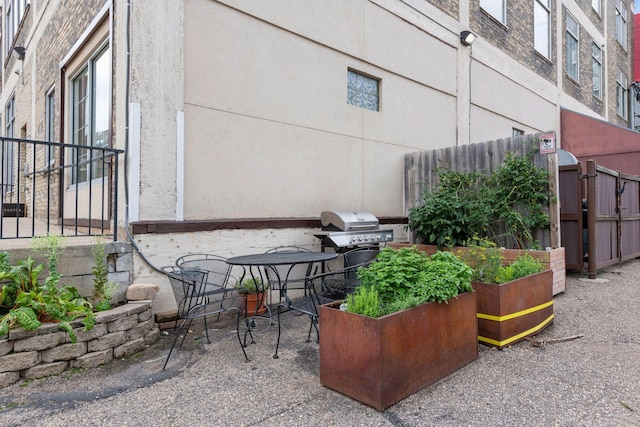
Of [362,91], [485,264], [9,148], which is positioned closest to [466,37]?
[362,91]

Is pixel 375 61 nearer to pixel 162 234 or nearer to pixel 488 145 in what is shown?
pixel 488 145

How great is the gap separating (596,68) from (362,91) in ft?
45.9

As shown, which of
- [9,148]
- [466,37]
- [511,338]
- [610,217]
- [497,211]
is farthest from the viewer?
[9,148]

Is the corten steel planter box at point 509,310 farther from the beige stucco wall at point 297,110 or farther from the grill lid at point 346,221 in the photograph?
the beige stucco wall at point 297,110

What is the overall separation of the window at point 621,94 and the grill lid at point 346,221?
18233 millimetres

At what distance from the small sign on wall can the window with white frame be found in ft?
36.7

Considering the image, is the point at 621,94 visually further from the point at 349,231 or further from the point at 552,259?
the point at 349,231

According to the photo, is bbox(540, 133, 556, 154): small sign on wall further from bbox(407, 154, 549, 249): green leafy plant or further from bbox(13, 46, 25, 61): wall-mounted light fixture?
bbox(13, 46, 25, 61): wall-mounted light fixture

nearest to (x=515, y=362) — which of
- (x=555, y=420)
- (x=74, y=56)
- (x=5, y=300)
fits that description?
(x=555, y=420)

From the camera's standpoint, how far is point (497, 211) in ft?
19.9

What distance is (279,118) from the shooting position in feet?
18.3

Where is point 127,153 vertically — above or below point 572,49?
below

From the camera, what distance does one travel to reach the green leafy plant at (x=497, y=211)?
5.84 meters

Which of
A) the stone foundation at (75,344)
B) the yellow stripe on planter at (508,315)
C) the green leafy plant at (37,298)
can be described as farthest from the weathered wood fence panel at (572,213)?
the green leafy plant at (37,298)
